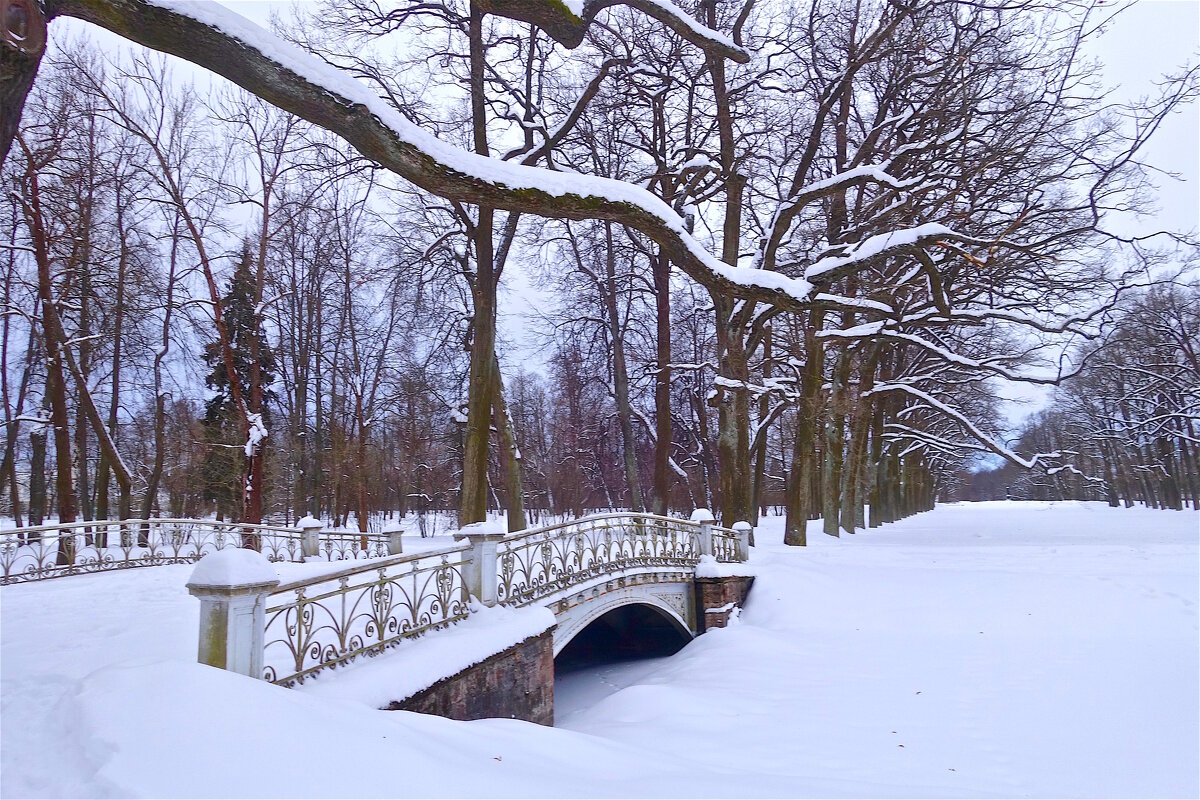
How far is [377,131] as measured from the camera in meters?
4.86

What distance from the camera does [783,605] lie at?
465 inches

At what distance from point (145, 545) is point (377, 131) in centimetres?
1423

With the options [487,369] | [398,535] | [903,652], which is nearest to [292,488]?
[398,535]

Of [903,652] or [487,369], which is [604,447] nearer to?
[487,369]

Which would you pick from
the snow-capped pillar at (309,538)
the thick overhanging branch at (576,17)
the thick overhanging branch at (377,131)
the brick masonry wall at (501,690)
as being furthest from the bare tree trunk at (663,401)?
the thick overhanging branch at (377,131)

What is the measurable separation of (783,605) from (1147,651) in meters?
4.91

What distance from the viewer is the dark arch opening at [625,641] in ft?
42.9

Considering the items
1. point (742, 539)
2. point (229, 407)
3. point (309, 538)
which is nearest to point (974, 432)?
point (742, 539)

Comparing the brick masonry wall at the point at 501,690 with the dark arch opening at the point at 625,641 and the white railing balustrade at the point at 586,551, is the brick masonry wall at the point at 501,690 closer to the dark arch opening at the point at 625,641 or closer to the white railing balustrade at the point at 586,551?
the white railing balustrade at the point at 586,551

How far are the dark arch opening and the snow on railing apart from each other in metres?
4.21

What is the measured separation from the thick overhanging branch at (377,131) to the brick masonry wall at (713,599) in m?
7.25

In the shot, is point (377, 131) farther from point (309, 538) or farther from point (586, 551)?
point (309, 538)

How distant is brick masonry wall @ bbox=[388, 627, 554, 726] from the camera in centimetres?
583

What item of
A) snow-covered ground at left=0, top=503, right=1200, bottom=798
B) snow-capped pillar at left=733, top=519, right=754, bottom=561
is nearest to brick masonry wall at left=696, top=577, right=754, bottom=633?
snow-covered ground at left=0, top=503, right=1200, bottom=798
